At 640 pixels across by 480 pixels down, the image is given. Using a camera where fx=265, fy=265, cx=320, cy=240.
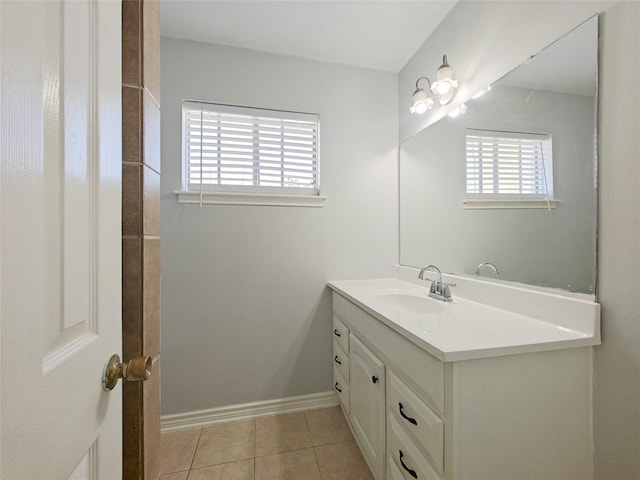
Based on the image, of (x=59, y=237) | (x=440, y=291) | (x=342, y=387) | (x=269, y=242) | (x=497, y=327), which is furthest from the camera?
(x=269, y=242)

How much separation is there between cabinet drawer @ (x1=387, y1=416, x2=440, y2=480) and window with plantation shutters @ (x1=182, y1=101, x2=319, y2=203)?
4.50 feet

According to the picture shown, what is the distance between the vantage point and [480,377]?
2.44ft

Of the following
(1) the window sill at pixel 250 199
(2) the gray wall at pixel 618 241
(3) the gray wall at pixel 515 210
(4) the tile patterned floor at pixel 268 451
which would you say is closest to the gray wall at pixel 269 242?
(1) the window sill at pixel 250 199

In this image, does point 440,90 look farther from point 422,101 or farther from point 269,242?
point 269,242

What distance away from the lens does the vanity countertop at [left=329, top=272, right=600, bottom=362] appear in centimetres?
76

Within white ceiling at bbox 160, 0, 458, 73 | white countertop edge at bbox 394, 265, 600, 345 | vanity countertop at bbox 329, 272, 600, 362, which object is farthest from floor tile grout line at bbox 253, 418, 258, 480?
white ceiling at bbox 160, 0, 458, 73

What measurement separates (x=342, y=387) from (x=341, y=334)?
0.31m

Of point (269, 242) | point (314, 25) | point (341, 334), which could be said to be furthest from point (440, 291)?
point (314, 25)

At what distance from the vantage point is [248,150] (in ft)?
5.67

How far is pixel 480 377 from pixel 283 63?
195cm

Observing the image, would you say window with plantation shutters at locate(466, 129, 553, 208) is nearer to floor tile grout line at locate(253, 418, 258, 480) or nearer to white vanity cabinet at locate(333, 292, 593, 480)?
white vanity cabinet at locate(333, 292, 593, 480)

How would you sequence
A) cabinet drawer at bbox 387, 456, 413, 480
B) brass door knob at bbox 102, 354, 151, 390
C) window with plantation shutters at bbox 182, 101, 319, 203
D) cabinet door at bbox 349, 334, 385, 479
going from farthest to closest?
window with plantation shutters at bbox 182, 101, 319, 203 < cabinet door at bbox 349, 334, 385, 479 < cabinet drawer at bbox 387, 456, 413, 480 < brass door knob at bbox 102, 354, 151, 390

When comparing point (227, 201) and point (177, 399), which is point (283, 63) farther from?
point (177, 399)

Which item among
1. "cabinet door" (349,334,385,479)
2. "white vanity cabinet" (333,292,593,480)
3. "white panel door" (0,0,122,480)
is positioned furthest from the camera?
"cabinet door" (349,334,385,479)
